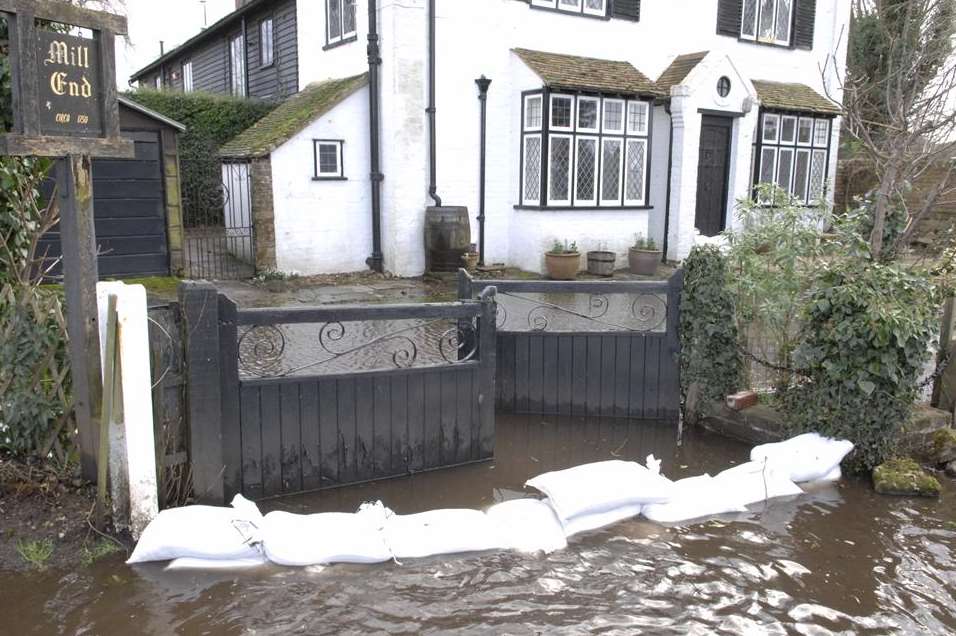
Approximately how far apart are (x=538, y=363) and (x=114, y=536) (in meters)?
3.55

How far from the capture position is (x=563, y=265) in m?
13.7

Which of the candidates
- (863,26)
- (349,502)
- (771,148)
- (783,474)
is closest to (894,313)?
(783,474)

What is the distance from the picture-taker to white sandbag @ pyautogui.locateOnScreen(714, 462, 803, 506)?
16.8 feet

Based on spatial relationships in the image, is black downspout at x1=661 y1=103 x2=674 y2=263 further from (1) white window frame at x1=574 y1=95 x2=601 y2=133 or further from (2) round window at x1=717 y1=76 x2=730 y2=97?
(1) white window frame at x1=574 y1=95 x2=601 y2=133

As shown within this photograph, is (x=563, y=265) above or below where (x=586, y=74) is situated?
below

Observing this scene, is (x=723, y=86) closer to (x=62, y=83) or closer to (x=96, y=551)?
(x=62, y=83)

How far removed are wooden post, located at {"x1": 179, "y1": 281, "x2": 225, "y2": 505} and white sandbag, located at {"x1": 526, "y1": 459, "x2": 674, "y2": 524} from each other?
1921 millimetres

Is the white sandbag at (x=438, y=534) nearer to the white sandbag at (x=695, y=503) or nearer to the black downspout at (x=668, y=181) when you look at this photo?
the white sandbag at (x=695, y=503)

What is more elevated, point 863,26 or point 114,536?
point 863,26

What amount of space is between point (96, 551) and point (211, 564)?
621 mm

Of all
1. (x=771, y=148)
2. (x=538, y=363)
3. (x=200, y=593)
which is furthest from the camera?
(x=771, y=148)

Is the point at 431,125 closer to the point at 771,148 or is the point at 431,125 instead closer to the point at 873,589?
the point at 771,148

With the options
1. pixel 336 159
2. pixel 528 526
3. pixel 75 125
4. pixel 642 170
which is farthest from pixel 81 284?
pixel 642 170

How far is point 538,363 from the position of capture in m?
6.69
